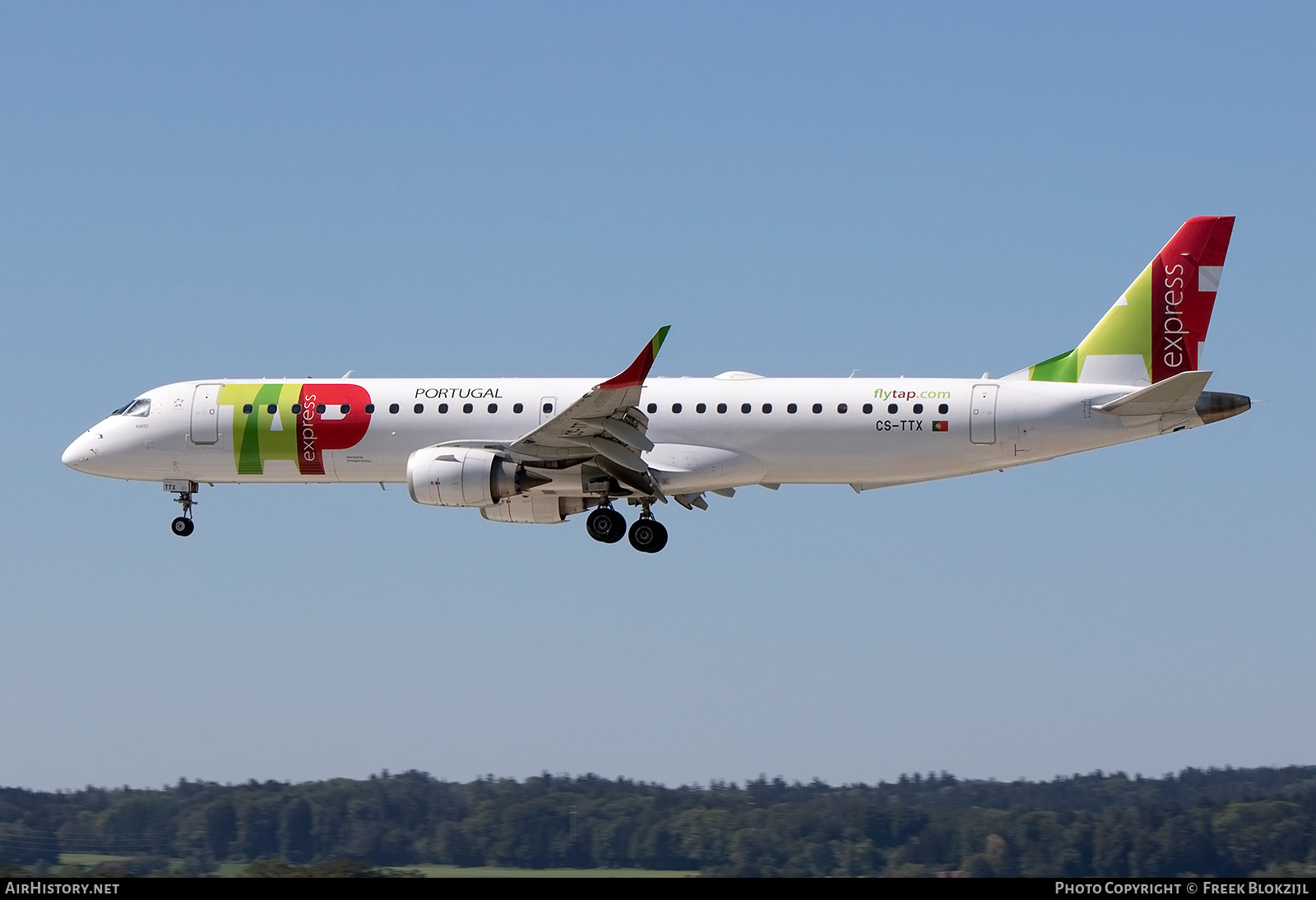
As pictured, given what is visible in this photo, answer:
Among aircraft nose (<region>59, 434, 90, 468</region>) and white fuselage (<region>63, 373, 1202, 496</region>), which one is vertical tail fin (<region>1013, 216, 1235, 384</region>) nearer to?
white fuselage (<region>63, 373, 1202, 496</region>)

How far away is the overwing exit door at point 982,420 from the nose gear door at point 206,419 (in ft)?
64.8

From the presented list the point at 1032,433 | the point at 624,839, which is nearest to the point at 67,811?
the point at 624,839

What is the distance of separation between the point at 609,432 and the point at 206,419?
11.5m

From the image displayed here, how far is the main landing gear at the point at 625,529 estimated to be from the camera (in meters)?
46.9

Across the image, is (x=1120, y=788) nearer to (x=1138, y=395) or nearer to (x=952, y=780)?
(x=952, y=780)

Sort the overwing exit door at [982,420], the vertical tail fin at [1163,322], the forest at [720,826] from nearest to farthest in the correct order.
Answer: the forest at [720,826] < the overwing exit door at [982,420] < the vertical tail fin at [1163,322]

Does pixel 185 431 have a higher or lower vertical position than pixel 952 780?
higher

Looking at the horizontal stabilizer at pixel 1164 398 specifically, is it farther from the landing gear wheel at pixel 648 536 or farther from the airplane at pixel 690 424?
the landing gear wheel at pixel 648 536

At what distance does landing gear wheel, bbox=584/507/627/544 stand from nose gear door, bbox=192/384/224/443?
33.9 ft

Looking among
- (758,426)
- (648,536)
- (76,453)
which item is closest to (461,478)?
(648,536)

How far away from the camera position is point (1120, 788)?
44000 mm

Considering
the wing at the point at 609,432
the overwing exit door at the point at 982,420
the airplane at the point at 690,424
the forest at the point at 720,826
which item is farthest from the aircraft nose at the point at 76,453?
the overwing exit door at the point at 982,420

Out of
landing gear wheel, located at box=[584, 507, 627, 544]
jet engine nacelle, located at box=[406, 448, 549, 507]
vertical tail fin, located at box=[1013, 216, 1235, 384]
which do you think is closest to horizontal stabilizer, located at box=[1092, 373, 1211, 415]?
vertical tail fin, located at box=[1013, 216, 1235, 384]
